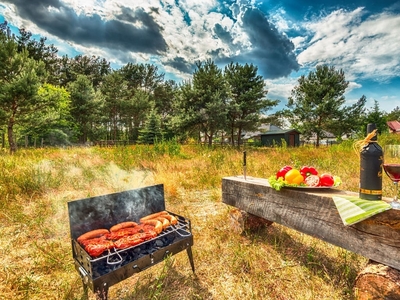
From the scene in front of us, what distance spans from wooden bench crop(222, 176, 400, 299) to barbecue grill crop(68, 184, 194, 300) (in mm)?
837

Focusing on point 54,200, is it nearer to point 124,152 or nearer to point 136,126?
point 124,152

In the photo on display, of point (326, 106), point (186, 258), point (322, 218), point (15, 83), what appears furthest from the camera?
point (326, 106)

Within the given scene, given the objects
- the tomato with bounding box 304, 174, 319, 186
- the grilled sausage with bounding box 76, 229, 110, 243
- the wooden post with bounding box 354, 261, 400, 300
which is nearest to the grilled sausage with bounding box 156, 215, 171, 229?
the grilled sausage with bounding box 76, 229, 110, 243

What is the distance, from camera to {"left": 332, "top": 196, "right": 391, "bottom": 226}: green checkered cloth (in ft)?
3.63

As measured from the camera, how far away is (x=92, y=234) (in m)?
1.59

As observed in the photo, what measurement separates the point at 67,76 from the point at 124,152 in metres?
24.1

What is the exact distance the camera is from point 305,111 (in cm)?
1734

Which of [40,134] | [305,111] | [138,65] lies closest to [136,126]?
[138,65]

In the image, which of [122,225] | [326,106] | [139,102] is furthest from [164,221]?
[139,102]

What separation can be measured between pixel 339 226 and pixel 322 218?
0.12 m

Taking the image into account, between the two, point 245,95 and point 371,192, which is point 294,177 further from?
point 245,95

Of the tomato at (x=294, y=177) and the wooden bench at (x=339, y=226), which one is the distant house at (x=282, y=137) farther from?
the tomato at (x=294, y=177)

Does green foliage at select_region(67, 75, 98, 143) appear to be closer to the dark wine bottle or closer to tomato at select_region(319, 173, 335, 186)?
tomato at select_region(319, 173, 335, 186)

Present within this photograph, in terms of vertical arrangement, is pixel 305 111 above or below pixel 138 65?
below
